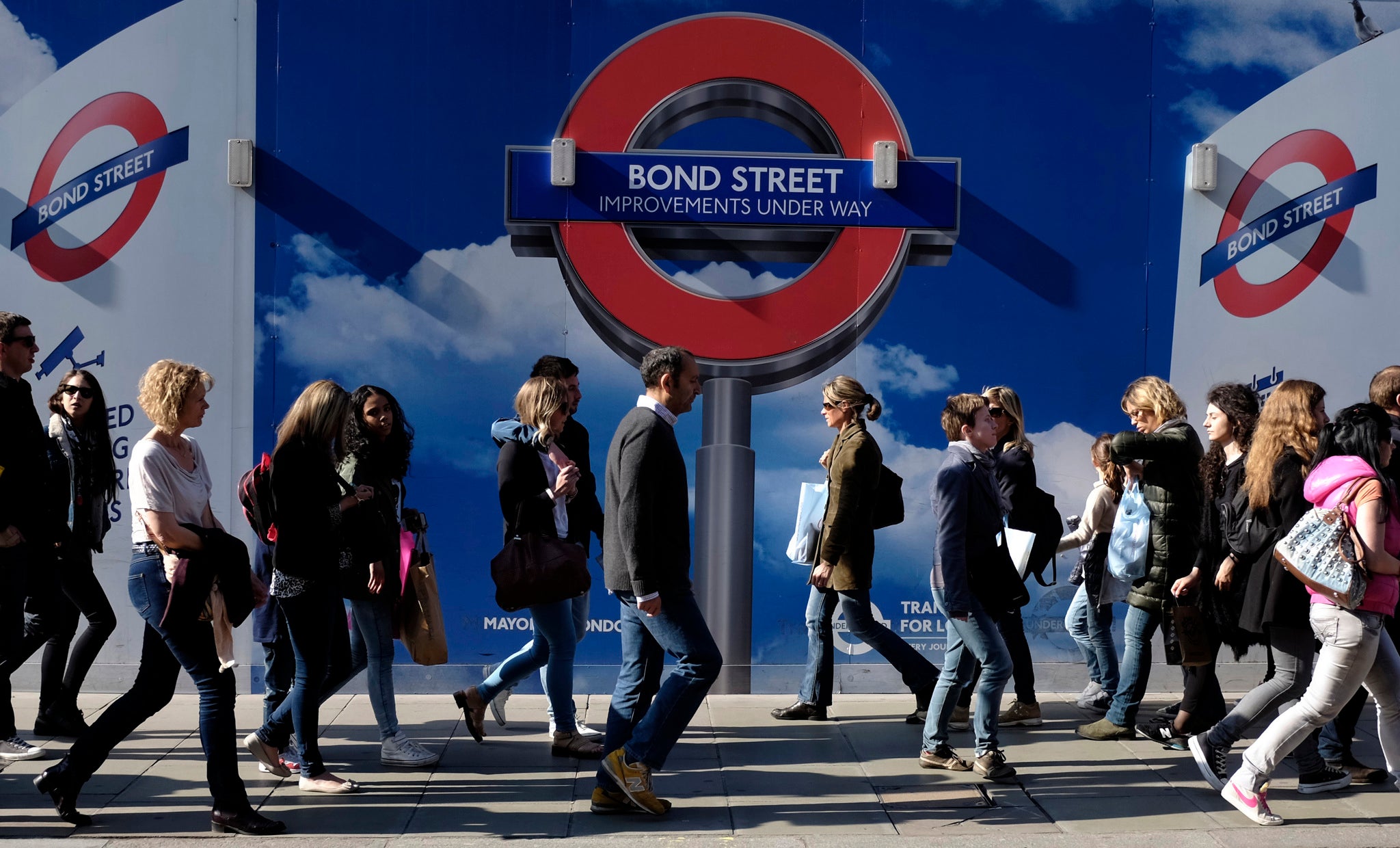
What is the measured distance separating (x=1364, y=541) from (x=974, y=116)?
317cm

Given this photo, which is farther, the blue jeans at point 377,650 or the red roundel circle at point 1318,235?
the red roundel circle at point 1318,235

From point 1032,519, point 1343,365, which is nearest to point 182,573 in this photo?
point 1032,519

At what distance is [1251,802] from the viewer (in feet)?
13.8

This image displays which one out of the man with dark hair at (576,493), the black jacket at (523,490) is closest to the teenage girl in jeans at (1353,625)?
the man with dark hair at (576,493)

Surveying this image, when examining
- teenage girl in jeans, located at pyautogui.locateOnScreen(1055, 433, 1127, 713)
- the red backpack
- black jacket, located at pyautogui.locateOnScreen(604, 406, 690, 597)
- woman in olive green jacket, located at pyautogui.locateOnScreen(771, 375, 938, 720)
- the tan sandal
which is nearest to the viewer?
black jacket, located at pyautogui.locateOnScreen(604, 406, 690, 597)

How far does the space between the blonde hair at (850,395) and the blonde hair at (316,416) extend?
2220 mm

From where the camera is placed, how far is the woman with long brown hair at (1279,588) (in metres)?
4.47

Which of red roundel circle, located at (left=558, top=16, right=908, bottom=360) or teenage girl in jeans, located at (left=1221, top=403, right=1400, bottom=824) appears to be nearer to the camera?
teenage girl in jeans, located at (left=1221, top=403, right=1400, bottom=824)

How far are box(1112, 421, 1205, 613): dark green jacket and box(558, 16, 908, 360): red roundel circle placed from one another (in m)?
1.82

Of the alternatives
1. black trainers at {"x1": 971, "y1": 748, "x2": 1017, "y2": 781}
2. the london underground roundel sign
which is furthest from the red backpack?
black trainers at {"x1": 971, "y1": 748, "x2": 1017, "y2": 781}

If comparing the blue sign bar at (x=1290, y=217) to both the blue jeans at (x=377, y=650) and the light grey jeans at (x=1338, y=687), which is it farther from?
the blue jeans at (x=377, y=650)

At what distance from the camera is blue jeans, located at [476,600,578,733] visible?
4.98m

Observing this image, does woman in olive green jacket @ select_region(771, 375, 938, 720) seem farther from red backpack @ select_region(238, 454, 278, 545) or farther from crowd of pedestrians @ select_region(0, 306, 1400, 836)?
red backpack @ select_region(238, 454, 278, 545)

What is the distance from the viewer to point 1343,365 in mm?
6449
